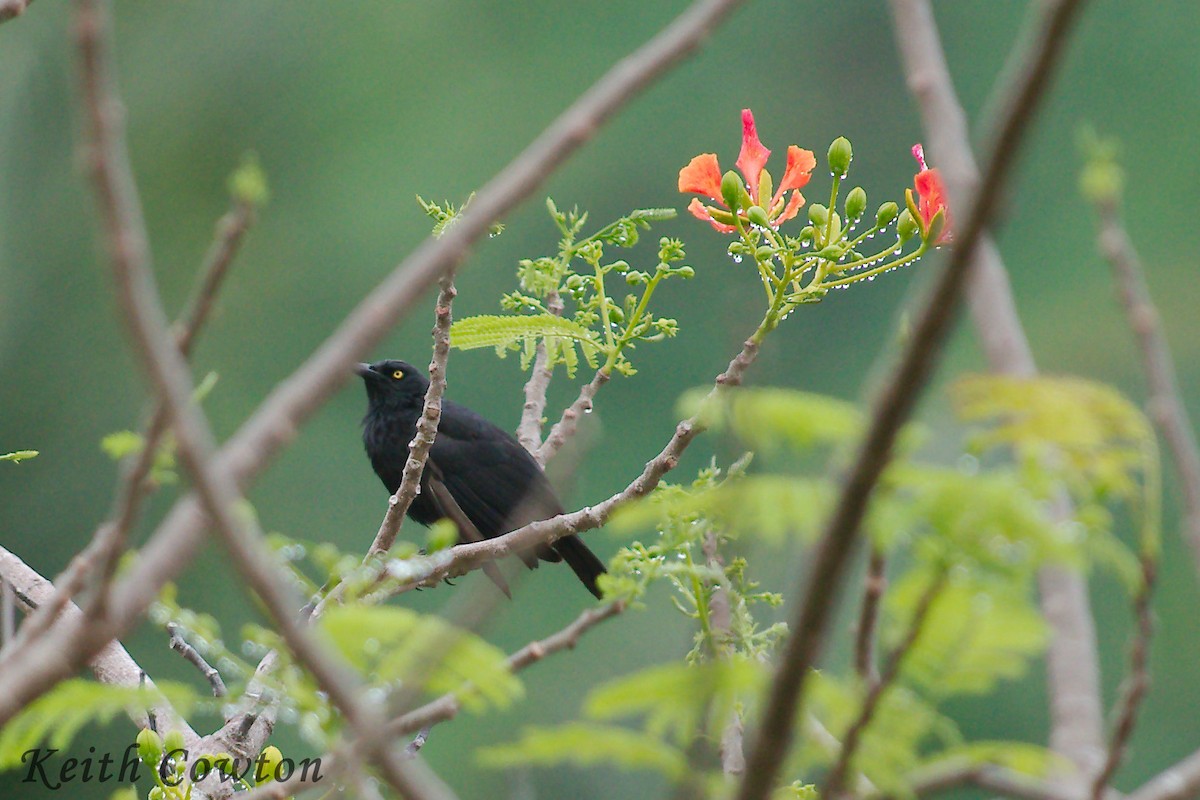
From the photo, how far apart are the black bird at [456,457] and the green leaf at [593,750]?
301 cm

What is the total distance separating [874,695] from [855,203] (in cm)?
135

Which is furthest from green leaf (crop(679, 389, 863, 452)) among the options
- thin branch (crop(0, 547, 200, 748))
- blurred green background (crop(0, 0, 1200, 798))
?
blurred green background (crop(0, 0, 1200, 798))

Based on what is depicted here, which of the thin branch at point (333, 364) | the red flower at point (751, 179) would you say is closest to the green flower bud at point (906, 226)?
the red flower at point (751, 179)

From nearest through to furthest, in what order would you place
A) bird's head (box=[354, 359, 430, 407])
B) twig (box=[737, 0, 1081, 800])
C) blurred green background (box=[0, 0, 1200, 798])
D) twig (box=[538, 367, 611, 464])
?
1. twig (box=[737, 0, 1081, 800])
2. twig (box=[538, 367, 611, 464])
3. bird's head (box=[354, 359, 430, 407])
4. blurred green background (box=[0, 0, 1200, 798])

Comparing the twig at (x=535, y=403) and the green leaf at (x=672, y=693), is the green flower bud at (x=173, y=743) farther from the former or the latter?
the twig at (x=535, y=403)

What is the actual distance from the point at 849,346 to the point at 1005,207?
9.64 meters

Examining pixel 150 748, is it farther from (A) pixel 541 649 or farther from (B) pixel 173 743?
(A) pixel 541 649

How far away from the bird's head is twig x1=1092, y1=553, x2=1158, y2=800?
3.55 m

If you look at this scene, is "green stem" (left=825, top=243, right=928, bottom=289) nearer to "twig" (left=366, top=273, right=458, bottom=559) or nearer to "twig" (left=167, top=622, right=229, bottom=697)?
"twig" (left=366, top=273, right=458, bottom=559)

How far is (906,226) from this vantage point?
185cm

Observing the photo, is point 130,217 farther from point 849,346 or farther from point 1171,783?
point 849,346

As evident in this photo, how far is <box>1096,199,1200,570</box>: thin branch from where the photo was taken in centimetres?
65

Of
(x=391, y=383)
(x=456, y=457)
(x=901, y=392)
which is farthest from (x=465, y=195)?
(x=901, y=392)

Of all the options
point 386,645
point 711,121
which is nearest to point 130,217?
point 386,645
